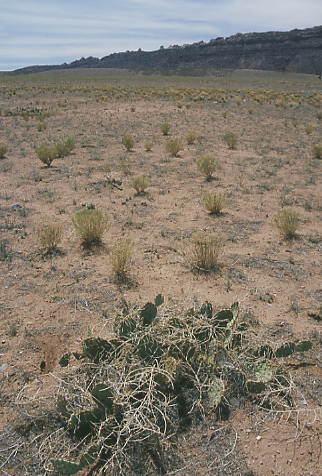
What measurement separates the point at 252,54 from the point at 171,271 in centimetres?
10413

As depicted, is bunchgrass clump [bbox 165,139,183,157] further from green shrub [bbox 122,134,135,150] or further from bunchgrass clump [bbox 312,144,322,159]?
bunchgrass clump [bbox 312,144,322,159]

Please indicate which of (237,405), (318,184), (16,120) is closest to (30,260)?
(237,405)

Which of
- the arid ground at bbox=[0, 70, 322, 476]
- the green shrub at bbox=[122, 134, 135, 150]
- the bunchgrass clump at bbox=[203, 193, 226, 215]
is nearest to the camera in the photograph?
the arid ground at bbox=[0, 70, 322, 476]

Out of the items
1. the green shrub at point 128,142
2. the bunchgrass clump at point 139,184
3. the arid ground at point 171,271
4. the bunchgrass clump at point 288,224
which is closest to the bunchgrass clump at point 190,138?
the arid ground at point 171,271

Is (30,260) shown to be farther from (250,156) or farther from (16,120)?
(16,120)

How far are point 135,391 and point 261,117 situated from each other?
1879cm

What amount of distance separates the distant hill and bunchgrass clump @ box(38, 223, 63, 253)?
3542 inches

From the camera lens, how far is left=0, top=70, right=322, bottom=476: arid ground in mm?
2418

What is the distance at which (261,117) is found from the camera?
18656 mm

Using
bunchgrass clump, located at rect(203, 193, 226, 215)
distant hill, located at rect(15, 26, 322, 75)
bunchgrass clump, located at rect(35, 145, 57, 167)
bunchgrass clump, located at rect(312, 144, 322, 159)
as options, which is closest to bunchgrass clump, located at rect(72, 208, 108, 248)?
bunchgrass clump, located at rect(203, 193, 226, 215)

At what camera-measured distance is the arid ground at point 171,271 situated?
7.93ft

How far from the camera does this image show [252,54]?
305 feet

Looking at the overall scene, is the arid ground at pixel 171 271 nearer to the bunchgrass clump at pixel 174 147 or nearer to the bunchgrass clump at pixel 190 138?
the bunchgrass clump at pixel 174 147

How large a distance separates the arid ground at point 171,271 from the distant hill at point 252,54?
8514 cm
